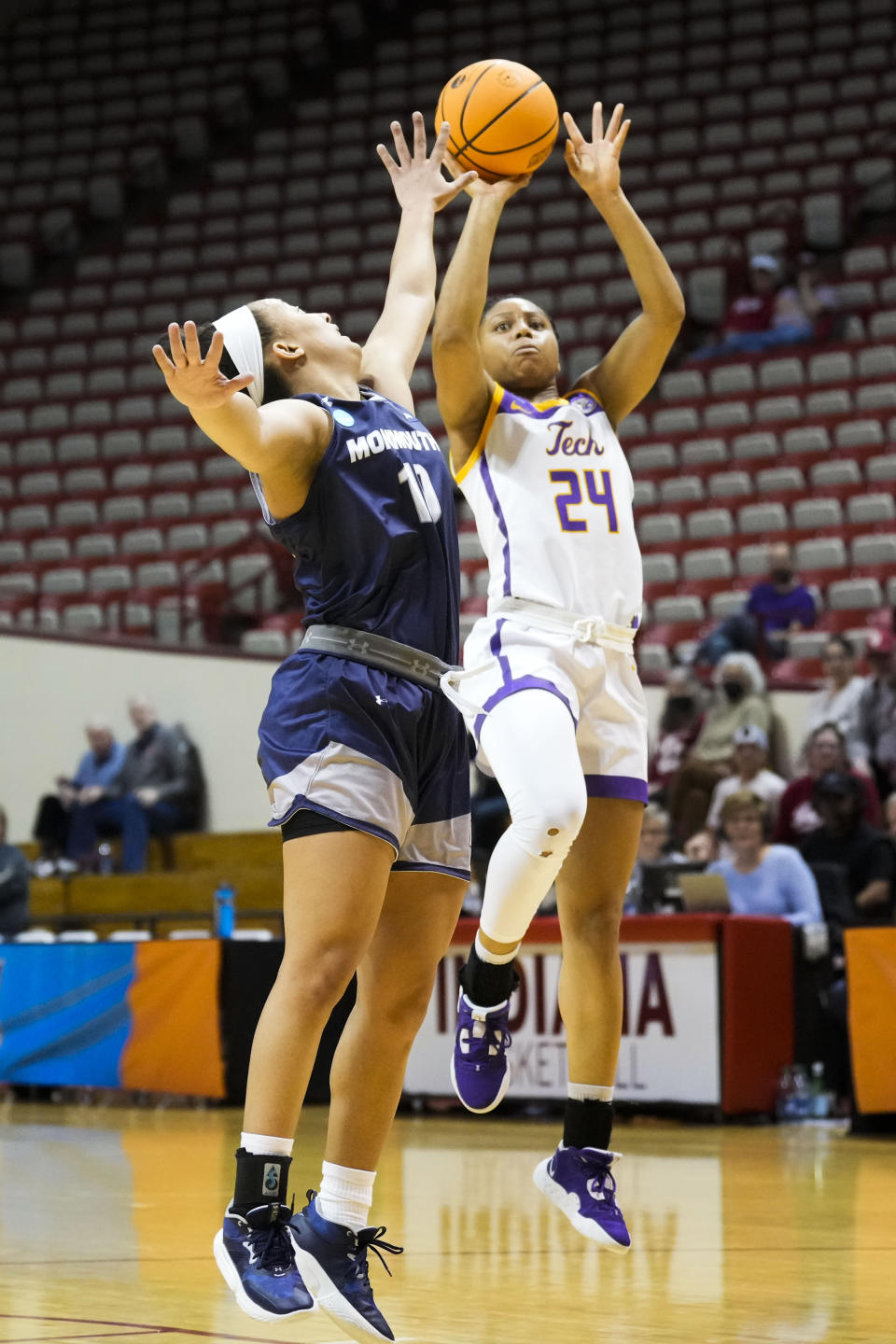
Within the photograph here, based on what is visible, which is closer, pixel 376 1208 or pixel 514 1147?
pixel 376 1208

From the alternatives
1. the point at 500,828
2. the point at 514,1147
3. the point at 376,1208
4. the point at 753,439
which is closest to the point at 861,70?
the point at 753,439

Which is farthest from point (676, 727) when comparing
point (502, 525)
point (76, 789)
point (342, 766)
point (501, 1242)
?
point (342, 766)

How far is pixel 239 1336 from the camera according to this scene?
11.7 ft

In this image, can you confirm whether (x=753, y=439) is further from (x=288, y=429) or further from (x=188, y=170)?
(x=288, y=429)

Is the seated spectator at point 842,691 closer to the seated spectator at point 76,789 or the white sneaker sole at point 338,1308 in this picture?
the seated spectator at point 76,789

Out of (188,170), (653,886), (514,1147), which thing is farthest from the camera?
(188,170)

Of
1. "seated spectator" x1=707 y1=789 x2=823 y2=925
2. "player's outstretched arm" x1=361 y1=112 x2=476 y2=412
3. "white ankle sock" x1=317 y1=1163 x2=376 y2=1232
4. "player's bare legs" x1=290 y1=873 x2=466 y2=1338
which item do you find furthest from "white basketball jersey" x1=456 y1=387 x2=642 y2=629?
"seated spectator" x1=707 y1=789 x2=823 y2=925

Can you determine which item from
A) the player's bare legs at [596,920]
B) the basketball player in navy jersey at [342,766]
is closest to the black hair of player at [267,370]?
the basketball player in navy jersey at [342,766]

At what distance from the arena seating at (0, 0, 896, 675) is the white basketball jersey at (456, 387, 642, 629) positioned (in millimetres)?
9448

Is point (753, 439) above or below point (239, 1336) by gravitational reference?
above

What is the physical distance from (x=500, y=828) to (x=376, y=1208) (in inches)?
194

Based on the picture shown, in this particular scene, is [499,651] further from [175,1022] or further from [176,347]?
[175,1022]

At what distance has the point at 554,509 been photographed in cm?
425

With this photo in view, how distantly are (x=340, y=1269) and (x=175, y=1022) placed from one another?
6.43 meters
